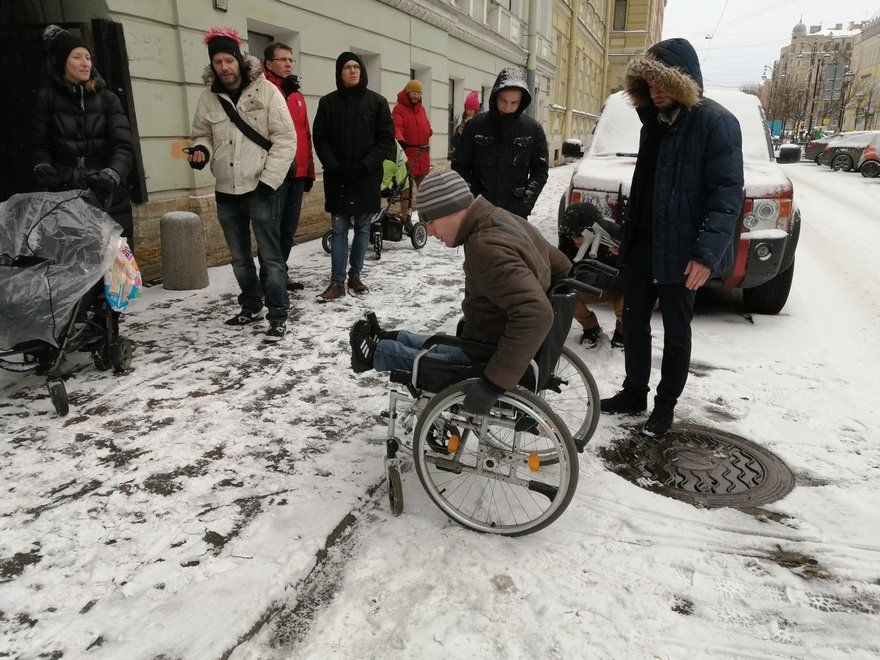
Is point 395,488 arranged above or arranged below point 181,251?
below

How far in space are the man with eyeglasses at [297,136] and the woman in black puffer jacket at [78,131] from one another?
1340 mm

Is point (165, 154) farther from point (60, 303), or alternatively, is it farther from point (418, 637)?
point (418, 637)

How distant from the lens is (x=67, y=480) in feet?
9.59

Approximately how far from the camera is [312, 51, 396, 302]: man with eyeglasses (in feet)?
18.1

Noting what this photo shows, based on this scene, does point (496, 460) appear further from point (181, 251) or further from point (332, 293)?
point (181, 251)

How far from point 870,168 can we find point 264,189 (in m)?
22.6

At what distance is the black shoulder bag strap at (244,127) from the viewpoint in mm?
4586

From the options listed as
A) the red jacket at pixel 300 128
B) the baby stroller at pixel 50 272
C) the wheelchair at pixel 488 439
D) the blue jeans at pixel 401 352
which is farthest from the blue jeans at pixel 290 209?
the wheelchair at pixel 488 439

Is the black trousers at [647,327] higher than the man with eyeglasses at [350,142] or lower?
lower

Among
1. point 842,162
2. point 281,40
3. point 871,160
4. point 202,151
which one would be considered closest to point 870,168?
point 871,160

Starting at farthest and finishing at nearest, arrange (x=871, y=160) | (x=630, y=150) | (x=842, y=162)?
1. (x=842, y=162)
2. (x=871, y=160)
3. (x=630, y=150)

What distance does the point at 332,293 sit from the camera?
586 cm

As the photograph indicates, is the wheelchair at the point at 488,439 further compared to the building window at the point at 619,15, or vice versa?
the building window at the point at 619,15

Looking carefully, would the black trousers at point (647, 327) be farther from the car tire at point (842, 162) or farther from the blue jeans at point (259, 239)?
the car tire at point (842, 162)
